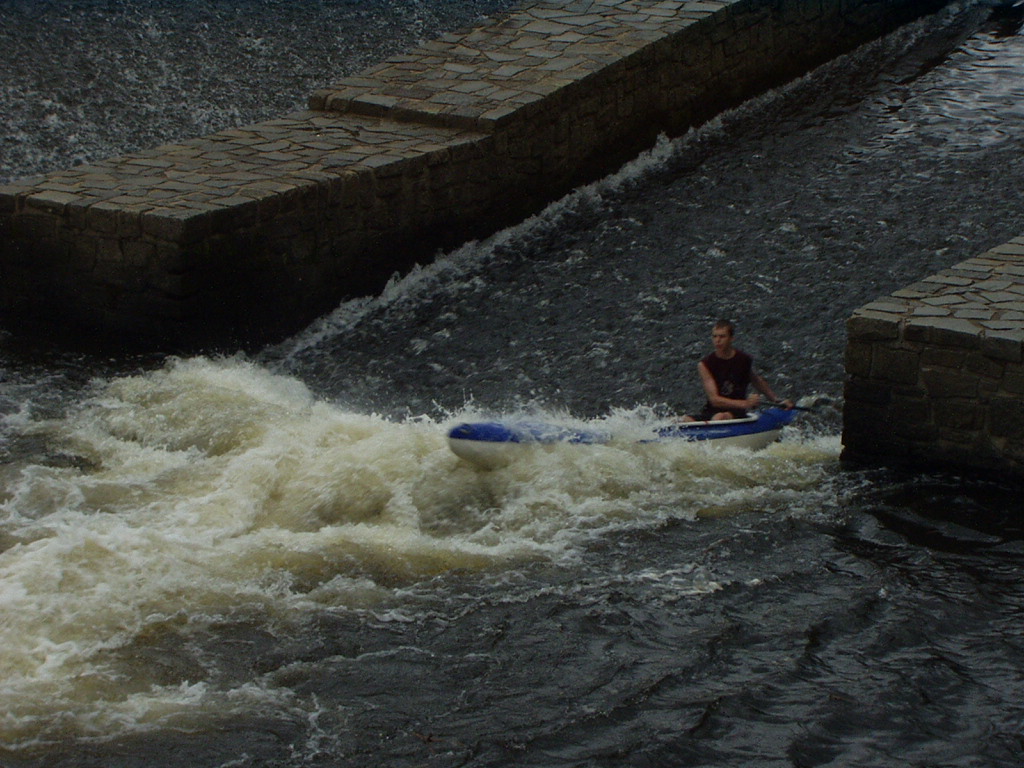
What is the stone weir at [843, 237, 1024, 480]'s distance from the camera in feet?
23.0

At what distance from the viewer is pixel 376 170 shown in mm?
9586

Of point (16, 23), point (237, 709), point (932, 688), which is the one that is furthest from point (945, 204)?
point (16, 23)

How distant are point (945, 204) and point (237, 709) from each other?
23.5ft

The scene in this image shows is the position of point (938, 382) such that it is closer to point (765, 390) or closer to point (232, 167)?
point (765, 390)

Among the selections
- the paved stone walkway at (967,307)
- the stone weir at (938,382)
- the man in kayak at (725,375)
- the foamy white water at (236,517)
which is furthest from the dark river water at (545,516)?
the paved stone walkway at (967,307)

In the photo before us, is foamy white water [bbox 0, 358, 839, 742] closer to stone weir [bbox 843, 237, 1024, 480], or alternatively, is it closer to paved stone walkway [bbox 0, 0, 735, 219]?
stone weir [bbox 843, 237, 1024, 480]

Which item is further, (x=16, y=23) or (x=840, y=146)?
(x=16, y=23)

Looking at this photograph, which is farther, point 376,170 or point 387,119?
point 387,119

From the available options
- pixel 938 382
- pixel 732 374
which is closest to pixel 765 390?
pixel 732 374

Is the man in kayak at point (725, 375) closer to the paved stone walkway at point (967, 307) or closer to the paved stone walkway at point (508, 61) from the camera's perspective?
the paved stone walkway at point (967, 307)

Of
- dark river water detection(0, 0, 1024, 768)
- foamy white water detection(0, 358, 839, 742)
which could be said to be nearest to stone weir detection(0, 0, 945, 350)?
dark river water detection(0, 0, 1024, 768)

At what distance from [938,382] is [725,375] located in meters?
1.24

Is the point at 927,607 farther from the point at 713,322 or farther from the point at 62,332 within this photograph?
the point at 62,332

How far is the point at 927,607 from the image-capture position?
231 inches
